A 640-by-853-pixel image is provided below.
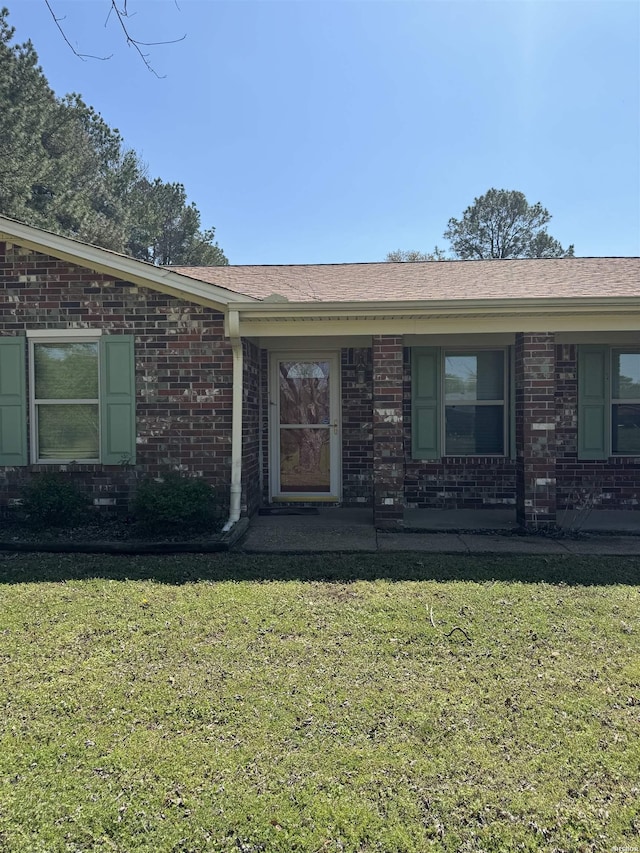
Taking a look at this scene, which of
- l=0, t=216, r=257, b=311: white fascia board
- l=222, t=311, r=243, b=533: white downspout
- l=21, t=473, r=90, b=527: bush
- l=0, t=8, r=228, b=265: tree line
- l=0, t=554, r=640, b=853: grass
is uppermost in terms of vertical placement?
l=0, t=8, r=228, b=265: tree line

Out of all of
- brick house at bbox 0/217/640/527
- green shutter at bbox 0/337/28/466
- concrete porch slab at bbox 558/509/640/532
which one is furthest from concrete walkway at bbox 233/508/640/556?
green shutter at bbox 0/337/28/466

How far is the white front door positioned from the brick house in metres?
0.02

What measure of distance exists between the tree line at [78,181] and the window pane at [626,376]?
61.6 ft

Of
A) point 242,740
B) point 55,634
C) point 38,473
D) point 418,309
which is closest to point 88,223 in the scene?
point 38,473

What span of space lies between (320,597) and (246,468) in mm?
2727

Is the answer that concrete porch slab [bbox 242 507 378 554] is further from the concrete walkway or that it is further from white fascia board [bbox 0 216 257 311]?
white fascia board [bbox 0 216 257 311]

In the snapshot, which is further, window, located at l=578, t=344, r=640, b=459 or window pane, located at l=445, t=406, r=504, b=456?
window pane, located at l=445, t=406, r=504, b=456

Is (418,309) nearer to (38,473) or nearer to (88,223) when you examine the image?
(38,473)

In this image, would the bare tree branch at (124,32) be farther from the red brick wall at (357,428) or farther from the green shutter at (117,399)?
the red brick wall at (357,428)

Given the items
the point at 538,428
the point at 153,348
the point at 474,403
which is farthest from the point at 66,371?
the point at 538,428

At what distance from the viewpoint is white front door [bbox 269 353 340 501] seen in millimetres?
8062

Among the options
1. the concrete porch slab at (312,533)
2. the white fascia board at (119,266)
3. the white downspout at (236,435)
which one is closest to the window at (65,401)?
the white fascia board at (119,266)

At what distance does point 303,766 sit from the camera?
253cm

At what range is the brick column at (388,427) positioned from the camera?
21.4 feet
